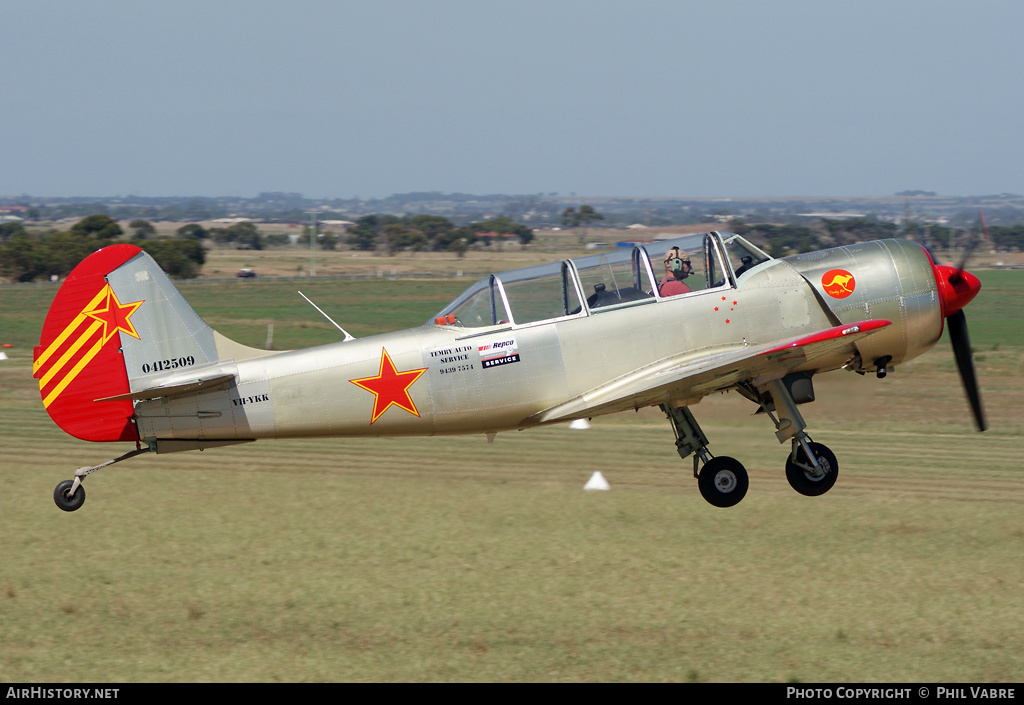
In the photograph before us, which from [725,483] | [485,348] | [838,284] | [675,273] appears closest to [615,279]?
[675,273]

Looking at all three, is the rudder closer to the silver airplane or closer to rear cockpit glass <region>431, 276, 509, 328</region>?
the silver airplane

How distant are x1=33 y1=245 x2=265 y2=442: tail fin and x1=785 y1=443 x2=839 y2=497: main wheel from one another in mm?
5738

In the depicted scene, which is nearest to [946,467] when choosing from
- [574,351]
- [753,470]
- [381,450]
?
[753,470]

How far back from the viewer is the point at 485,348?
35.1ft

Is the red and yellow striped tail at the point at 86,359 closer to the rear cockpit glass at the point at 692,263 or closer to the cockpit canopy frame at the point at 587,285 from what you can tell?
the cockpit canopy frame at the point at 587,285

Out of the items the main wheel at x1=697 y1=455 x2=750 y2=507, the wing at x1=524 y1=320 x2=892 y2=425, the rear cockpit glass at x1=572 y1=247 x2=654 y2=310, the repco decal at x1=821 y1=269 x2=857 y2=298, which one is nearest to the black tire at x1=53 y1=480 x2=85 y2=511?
the wing at x1=524 y1=320 x2=892 y2=425

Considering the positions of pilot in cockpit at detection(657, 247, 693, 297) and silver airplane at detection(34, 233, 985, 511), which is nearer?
silver airplane at detection(34, 233, 985, 511)

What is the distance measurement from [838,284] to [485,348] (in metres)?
3.66

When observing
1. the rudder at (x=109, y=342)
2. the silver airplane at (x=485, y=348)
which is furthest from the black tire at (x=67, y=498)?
the rudder at (x=109, y=342)

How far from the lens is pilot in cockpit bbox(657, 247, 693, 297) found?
10766 millimetres

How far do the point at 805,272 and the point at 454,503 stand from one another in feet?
31.0

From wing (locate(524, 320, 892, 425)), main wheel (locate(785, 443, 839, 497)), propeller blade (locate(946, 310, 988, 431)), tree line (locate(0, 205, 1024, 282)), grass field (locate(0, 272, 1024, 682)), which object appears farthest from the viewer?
tree line (locate(0, 205, 1024, 282))

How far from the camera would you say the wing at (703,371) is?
10.0 meters

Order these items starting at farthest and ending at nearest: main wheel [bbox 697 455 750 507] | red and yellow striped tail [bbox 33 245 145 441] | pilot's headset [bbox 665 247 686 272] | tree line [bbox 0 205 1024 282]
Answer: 1. tree line [bbox 0 205 1024 282]
2. main wheel [bbox 697 455 750 507]
3. pilot's headset [bbox 665 247 686 272]
4. red and yellow striped tail [bbox 33 245 145 441]
